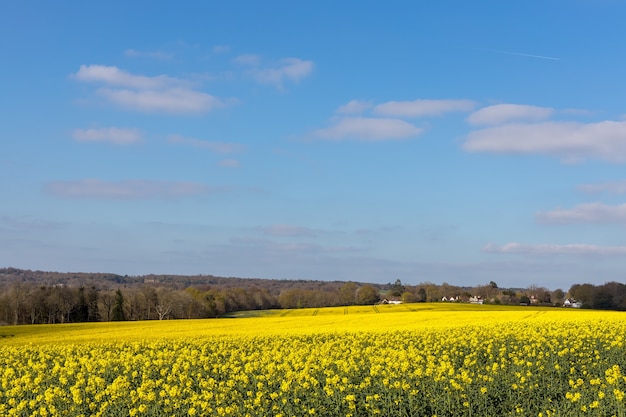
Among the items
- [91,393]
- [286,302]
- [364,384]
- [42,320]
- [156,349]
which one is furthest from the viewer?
[286,302]

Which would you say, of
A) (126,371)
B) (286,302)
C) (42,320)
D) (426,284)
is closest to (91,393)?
(126,371)

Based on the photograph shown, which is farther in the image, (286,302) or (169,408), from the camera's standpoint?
(286,302)

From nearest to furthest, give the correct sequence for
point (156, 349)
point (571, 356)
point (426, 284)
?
point (571, 356)
point (156, 349)
point (426, 284)

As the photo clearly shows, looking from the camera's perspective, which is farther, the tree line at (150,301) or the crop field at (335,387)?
the tree line at (150,301)

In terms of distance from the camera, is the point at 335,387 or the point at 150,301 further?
the point at 150,301

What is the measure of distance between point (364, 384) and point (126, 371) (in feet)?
24.2

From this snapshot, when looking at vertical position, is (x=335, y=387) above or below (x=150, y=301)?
above

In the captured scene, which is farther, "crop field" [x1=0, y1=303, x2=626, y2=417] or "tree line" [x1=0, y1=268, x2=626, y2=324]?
"tree line" [x1=0, y1=268, x2=626, y2=324]

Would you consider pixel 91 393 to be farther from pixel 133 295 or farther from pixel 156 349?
pixel 133 295

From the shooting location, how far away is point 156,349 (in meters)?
23.9

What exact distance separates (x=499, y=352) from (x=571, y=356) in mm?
2161

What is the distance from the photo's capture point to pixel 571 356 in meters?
18.7

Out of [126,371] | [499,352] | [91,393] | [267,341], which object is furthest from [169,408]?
[267,341]

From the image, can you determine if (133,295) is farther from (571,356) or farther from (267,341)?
(571,356)
